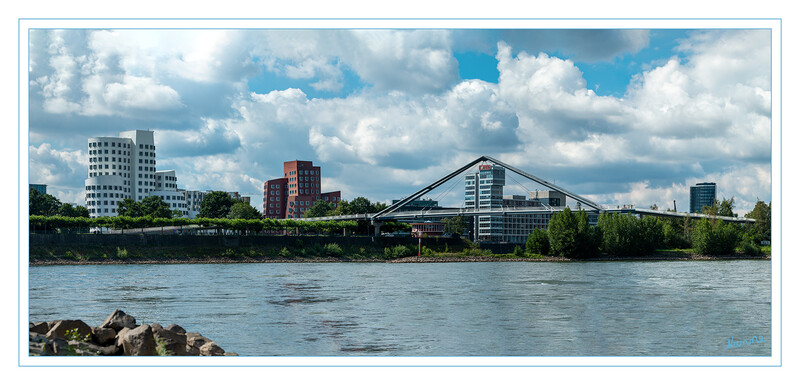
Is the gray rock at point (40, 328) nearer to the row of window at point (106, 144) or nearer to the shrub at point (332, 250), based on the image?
the shrub at point (332, 250)

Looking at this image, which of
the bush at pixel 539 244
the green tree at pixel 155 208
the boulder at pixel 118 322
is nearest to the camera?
the boulder at pixel 118 322

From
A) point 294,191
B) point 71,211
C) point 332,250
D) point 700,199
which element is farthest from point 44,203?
point 700,199

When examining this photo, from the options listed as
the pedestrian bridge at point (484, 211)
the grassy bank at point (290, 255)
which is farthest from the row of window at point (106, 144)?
the grassy bank at point (290, 255)

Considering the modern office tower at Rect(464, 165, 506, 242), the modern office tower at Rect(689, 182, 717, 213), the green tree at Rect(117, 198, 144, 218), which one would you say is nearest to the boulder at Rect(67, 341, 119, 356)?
the modern office tower at Rect(689, 182, 717, 213)

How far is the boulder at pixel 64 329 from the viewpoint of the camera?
1412 cm

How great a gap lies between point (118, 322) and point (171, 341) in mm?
2270

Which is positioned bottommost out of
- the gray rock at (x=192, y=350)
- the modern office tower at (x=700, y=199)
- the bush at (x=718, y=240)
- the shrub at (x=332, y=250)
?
the shrub at (x=332, y=250)

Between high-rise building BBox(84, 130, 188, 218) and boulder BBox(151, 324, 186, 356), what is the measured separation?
113476mm

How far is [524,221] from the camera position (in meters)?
189

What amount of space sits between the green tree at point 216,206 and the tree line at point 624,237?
56687 mm

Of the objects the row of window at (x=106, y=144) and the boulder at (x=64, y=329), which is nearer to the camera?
the boulder at (x=64, y=329)

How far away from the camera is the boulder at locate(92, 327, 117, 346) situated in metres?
14.6

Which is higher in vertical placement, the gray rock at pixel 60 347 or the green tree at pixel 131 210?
the green tree at pixel 131 210
